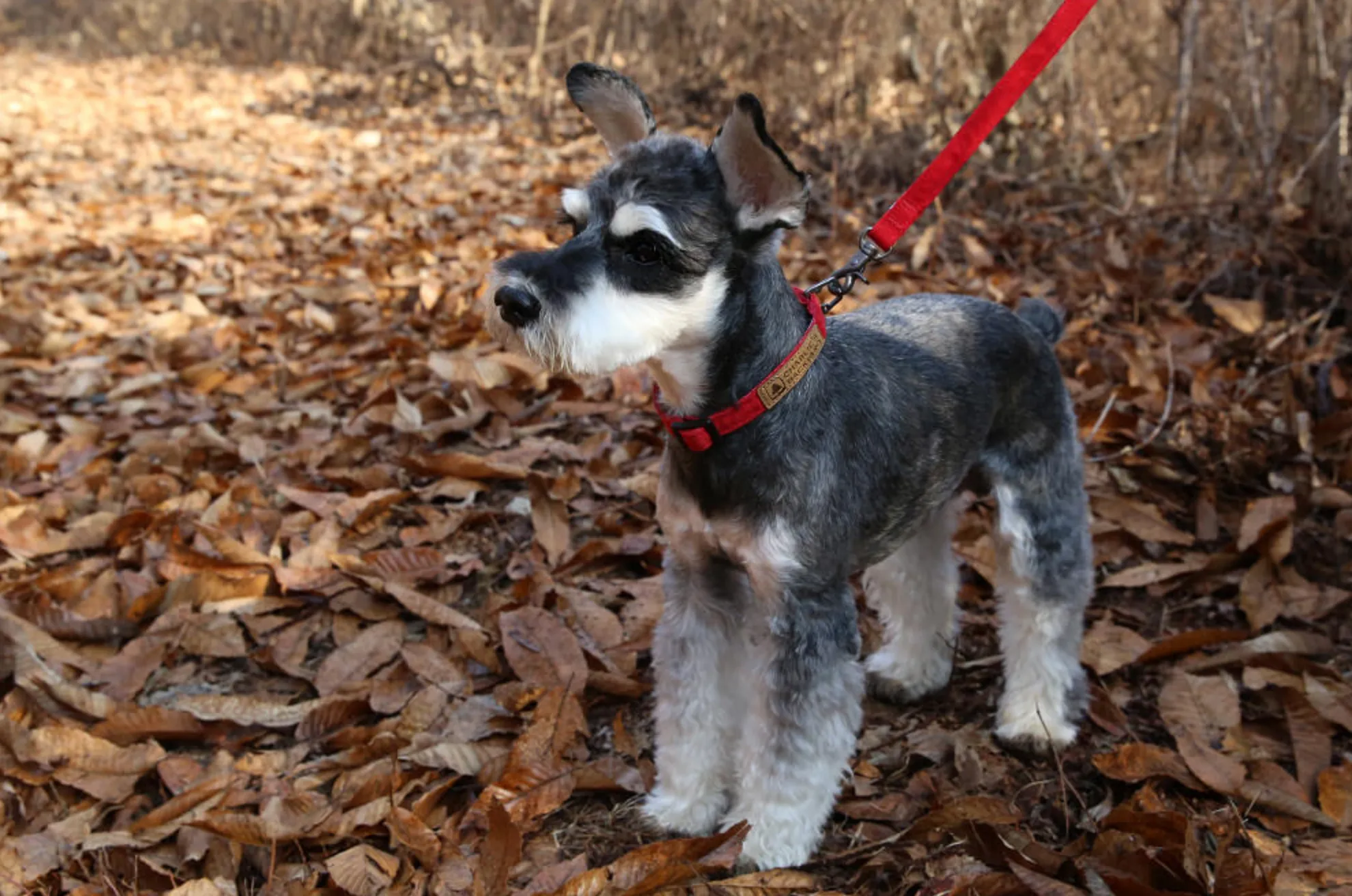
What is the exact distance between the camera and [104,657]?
4281 millimetres

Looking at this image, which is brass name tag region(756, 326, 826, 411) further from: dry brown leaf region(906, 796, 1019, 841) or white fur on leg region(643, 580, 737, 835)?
dry brown leaf region(906, 796, 1019, 841)

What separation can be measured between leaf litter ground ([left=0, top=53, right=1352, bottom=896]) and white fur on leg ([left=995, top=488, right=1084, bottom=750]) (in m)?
0.14

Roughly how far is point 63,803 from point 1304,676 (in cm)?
447

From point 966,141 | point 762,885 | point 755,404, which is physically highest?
point 966,141

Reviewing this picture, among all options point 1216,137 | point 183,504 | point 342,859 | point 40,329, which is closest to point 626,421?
point 183,504

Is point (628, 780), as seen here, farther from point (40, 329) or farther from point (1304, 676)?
point (40, 329)

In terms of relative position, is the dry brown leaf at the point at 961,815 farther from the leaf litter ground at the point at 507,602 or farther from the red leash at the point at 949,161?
the red leash at the point at 949,161

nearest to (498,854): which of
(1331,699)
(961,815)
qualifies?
(961,815)

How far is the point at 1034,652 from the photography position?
12.8 ft

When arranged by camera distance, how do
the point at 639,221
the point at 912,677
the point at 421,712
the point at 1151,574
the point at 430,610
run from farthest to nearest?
the point at 1151,574 → the point at 430,610 → the point at 912,677 → the point at 421,712 → the point at 639,221

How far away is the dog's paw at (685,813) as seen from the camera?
359 cm

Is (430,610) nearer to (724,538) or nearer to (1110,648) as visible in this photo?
(724,538)

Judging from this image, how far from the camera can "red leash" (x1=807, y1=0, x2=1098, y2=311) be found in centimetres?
339

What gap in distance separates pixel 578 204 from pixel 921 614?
2.22 metres
